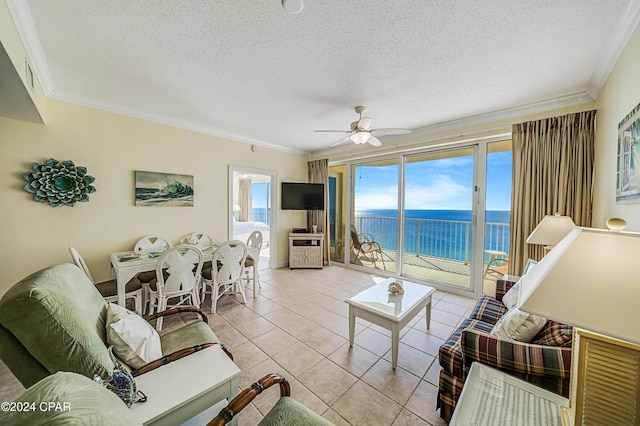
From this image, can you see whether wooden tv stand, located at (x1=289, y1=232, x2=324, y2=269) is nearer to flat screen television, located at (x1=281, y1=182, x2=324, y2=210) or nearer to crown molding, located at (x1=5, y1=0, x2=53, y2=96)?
flat screen television, located at (x1=281, y1=182, x2=324, y2=210)

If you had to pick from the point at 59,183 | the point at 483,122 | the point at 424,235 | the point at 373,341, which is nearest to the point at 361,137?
the point at 483,122

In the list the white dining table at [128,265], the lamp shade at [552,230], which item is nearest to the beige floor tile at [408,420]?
the lamp shade at [552,230]

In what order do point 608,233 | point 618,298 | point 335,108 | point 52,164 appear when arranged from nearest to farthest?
point 618,298 < point 608,233 < point 52,164 < point 335,108

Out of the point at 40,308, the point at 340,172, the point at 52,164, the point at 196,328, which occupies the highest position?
the point at 340,172

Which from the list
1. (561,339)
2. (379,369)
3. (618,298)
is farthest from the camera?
(379,369)

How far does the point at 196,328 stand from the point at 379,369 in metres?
1.50

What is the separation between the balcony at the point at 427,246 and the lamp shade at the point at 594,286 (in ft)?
11.9

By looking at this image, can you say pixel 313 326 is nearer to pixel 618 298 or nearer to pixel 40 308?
pixel 40 308

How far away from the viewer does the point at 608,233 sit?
2.20 ft

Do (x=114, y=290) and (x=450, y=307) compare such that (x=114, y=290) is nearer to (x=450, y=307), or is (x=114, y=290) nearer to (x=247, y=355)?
(x=247, y=355)

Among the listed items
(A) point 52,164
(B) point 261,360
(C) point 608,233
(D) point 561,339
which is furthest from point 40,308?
(A) point 52,164

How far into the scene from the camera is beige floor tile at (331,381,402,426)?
58.0 inches

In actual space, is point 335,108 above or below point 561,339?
above

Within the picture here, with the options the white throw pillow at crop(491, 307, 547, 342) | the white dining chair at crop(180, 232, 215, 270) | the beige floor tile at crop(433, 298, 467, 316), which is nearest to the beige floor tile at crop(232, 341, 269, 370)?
the white dining chair at crop(180, 232, 215, 270)
